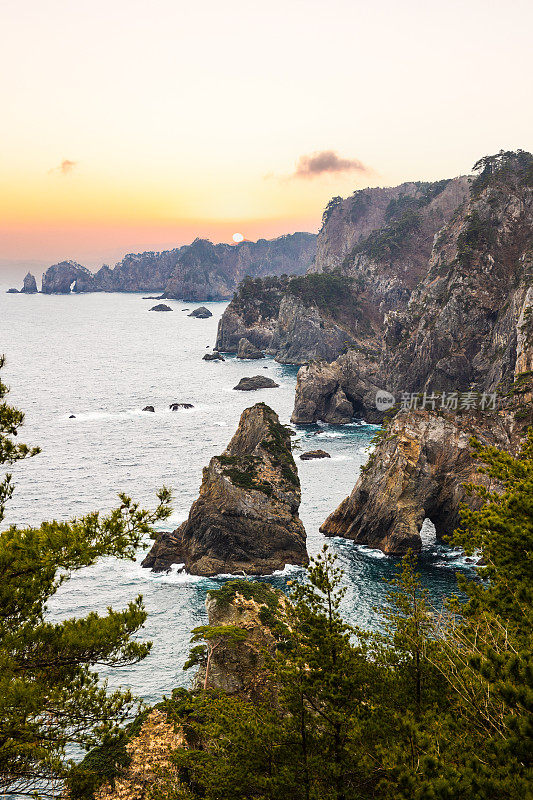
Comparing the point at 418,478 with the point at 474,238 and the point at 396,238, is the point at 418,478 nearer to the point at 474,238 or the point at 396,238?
the point at 474,238

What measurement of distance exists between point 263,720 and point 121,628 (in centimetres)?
511

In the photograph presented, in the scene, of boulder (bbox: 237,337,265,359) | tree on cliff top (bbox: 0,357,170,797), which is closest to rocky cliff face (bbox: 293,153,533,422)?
boulder (bbox: 237,337,265,359)

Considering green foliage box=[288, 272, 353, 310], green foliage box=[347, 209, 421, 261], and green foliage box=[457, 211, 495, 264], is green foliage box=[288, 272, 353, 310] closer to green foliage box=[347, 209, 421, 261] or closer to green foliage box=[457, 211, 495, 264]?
green foliage box=[347, 209, 421, 261]

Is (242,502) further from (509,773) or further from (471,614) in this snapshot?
(509,773)

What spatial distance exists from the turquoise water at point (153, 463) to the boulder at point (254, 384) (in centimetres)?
251

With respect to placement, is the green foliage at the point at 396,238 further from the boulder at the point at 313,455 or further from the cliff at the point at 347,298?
the boulder at the point at 313,455

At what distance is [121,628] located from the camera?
53.4 ft

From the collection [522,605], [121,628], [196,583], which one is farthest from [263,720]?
[196,583]

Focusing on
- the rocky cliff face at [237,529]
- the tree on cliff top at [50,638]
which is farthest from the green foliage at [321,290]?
the tree on cliff top at [50,638]

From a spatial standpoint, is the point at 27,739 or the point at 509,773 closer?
the point at 509,773

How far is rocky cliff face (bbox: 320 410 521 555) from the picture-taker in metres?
53.8

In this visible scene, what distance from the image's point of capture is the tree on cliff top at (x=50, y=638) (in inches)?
557

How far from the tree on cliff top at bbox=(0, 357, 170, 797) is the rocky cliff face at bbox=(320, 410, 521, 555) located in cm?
4148

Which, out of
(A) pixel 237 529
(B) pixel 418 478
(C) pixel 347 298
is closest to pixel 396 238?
(C) pixel 347 298
